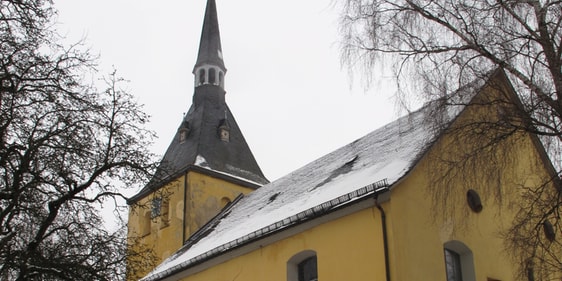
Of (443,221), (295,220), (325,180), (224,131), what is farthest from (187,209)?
(443,221)

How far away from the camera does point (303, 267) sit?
15344 millimetres

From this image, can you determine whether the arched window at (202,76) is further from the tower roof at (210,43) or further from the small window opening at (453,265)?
the small window opening at (453,265)

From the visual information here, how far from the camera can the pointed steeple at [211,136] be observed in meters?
27.7

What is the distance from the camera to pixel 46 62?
988 centimetres

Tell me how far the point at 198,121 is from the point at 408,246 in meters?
18.2

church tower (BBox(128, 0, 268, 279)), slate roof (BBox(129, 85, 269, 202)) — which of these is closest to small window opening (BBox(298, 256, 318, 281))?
church tower (BBox(128, 0, 268, 279))

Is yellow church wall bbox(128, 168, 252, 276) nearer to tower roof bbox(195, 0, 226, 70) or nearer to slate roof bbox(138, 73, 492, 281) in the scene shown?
slate roof bbox(138, 73, 492, 281)

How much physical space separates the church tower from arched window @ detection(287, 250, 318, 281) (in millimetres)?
9112

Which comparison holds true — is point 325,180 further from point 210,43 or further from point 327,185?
point 210,43

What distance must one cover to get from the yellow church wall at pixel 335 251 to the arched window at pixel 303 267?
105 mm

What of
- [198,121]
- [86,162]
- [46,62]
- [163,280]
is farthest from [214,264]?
[198,121]

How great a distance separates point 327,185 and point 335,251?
3.25 meters

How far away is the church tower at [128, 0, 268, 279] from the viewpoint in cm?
2594

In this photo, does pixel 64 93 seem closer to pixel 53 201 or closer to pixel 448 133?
pixel 53 201
